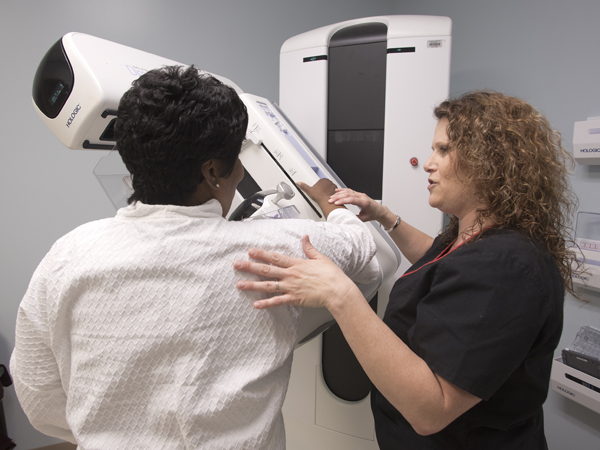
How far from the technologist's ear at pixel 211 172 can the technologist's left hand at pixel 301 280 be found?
137mm

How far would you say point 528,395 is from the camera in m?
0.73

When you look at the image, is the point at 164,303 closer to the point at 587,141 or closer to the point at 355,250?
the point at 355,250

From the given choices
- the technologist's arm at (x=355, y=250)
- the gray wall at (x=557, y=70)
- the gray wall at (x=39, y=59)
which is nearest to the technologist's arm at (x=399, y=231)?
the technologist's arm at (x=355, y=250)

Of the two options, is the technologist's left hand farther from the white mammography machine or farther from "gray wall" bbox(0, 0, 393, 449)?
"gray wall" bbox(0, 0, 393, 449)

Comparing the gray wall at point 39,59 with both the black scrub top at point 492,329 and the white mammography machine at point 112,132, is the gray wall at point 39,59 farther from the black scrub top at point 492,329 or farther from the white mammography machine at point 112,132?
the black scrub top at point 492,329

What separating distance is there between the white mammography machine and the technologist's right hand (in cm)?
5

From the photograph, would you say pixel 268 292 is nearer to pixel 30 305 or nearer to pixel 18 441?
pixel 30 305

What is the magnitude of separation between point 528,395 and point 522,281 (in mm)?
255

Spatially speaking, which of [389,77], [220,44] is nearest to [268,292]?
[389,77]

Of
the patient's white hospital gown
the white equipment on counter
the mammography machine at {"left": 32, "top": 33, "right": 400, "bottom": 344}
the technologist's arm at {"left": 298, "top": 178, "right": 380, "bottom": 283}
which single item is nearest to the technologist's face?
the technologist's arm at {"left": 298, "top": 178, "right": 380, "bottom": 283}

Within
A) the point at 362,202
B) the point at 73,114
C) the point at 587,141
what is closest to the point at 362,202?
the point at 362,202

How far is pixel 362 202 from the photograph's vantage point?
112 cm

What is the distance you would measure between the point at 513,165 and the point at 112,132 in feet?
3.02

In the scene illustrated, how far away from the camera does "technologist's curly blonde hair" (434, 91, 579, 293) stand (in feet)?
2.40
